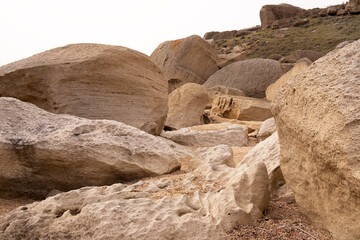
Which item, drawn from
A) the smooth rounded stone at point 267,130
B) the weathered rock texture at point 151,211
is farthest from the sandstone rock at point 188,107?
the weathered rock texture at point 151,211

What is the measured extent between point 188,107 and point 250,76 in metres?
4.91

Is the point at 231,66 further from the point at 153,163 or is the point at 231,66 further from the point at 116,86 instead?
the point at 153,163

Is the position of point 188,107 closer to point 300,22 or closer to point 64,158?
point 64,158

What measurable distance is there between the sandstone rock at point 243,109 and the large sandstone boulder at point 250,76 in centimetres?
243

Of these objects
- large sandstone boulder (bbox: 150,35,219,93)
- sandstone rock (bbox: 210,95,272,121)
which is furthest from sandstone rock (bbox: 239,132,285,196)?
large sandstone boulder (bbox: 150,35,219,93)

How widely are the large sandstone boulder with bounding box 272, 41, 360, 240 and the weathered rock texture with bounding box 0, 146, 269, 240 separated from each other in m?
0.27

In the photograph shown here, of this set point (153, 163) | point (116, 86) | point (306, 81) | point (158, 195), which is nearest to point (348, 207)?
point (306, 81)

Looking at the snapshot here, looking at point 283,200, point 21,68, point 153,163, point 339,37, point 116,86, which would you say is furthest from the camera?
point 339,37

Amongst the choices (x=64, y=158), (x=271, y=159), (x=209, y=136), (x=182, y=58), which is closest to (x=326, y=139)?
(x=271, y=159)

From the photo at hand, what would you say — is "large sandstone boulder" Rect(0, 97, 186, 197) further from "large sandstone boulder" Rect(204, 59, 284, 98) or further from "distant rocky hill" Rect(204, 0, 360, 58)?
"distant rocky hill" Rect(204, 0, 360, 58)

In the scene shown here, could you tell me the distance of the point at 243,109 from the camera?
862 cm

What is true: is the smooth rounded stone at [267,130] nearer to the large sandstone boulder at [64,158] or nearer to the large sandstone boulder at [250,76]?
the large sandstone boulder at [64,158]

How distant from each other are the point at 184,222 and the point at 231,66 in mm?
11312

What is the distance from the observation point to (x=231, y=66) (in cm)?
1246
